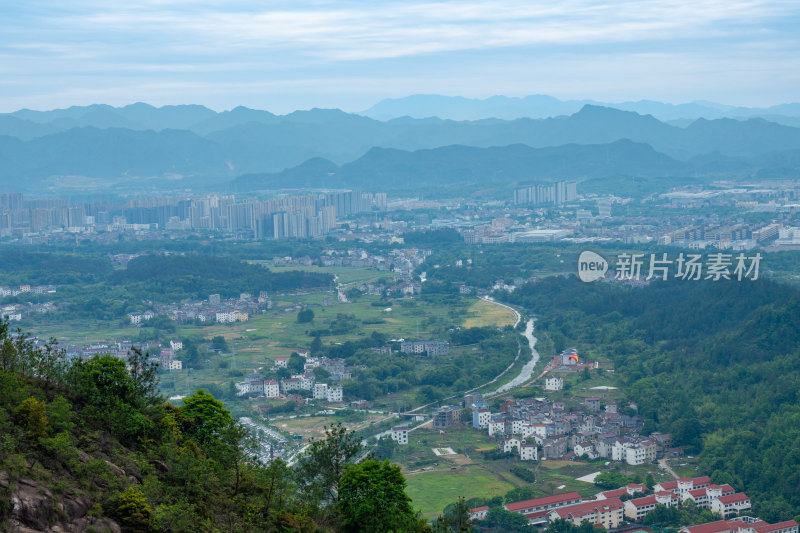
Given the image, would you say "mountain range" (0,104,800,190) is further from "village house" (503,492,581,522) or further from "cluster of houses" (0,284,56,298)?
"village house" (503,492,581,522)

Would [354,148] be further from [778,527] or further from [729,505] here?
[778,527]

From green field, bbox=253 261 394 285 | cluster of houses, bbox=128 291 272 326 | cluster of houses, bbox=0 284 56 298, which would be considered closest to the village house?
cluster of houses, bbox=128 291 272 326

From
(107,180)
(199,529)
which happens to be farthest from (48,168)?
(199,529)

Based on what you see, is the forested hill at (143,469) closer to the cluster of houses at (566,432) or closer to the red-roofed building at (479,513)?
the red-roofed building at (479,513)

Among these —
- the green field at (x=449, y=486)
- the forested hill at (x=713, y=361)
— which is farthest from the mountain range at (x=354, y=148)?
the green field at (x=449, y=486)

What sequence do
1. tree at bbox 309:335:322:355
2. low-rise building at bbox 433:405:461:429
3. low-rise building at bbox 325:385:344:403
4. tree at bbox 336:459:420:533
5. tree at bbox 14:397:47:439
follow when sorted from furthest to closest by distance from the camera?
tree at bbox 309:335:322:355 < low-rise building at bbox 325:385:344:403 < low-rise building at bbox 433:405:461:429 < tree at bbox 336:459:420:533 < tree at bbox 14:397:47:439

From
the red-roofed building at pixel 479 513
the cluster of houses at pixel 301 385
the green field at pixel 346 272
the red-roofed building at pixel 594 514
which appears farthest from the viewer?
the green field at pixel 346 272

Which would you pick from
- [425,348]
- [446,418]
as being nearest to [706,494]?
[446,418]

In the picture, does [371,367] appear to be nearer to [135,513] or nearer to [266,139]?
[135,513]
